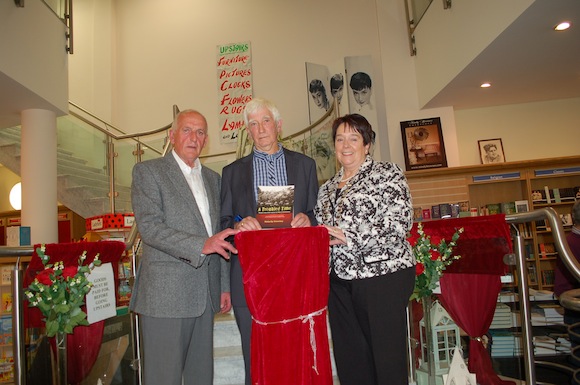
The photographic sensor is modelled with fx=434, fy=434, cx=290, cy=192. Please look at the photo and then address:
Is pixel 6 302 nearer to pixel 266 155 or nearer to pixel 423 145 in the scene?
pixel 266 155

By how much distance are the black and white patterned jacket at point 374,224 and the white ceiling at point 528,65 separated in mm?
3078

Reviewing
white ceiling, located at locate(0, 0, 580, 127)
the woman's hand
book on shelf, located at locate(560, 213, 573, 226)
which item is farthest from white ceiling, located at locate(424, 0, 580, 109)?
the woman's hand

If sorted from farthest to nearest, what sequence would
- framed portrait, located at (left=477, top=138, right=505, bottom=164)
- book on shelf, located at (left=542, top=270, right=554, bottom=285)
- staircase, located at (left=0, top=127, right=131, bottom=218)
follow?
1. framed portrait, located at (left=477, top=138, right=505, bottom=164)
2. book on shelf, located at (left=542, top=270, right=554, bottom=285)
3. staircase, located at (left=0, top=127, right=131, bottom=218)

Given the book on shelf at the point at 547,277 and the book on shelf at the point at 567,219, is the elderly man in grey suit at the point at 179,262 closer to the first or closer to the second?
the book on shelf at the point at 547,277

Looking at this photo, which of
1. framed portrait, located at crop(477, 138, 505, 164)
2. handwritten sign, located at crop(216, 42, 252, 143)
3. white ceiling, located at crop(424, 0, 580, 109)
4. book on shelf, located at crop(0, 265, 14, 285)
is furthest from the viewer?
handwritten sign, located at crop(216, 42, 252, 143)

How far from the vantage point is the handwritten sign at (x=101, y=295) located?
2277 millimetres

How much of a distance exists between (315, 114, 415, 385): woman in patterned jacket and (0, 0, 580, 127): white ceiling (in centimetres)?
309

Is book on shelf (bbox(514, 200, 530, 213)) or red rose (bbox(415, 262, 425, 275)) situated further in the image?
book on shelf (bbox(514, 200, 530, 213))

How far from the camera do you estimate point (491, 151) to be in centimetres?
718

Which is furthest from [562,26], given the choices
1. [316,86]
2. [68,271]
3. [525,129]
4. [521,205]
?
[68,271]

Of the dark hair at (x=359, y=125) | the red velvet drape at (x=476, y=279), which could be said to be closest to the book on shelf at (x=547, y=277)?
the red velvet drape at (x=476, y=279)

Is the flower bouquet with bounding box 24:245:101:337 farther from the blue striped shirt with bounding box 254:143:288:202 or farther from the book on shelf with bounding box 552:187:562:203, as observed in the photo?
the book on shelf with bounding box 552:187:562:203

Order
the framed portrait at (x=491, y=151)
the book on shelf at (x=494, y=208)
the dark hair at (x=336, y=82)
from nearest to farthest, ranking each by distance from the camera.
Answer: the book on shelf at (x=494, y=208)
the framed portrait at (x=491, y=151)
the dark hair at (x=336, y=82)

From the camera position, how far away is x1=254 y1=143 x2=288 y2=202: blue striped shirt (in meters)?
2.06
